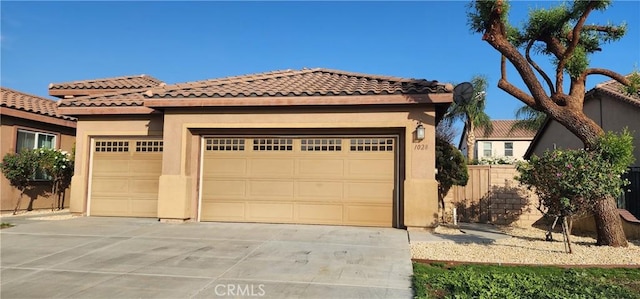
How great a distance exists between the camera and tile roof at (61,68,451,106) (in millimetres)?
9766

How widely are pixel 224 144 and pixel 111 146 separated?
351 centimetres

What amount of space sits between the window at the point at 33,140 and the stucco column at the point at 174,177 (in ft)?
19.0

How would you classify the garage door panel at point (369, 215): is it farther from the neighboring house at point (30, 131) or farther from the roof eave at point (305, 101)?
the neighboring house at point (30, 131)

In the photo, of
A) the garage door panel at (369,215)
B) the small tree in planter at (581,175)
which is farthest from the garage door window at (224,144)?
the small tree in planter at (581,175)

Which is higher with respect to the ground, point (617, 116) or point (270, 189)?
point (617, 116)

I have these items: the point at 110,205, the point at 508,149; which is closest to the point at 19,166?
the point at 110,205

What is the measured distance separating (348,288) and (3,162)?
11.8 metres

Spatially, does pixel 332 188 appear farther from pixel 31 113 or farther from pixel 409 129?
pixel 31 113

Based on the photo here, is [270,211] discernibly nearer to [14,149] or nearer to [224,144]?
[224,144]

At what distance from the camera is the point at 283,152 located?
1057 centimetres

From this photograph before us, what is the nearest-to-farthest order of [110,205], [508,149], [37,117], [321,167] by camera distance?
[321,167], [110,205], [37,117], [508,149]

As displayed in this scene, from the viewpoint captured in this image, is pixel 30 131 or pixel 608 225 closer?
pixel 608 225

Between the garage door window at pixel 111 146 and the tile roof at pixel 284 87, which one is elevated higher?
the tile roof at pixel 284 87

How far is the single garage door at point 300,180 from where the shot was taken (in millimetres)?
10102
